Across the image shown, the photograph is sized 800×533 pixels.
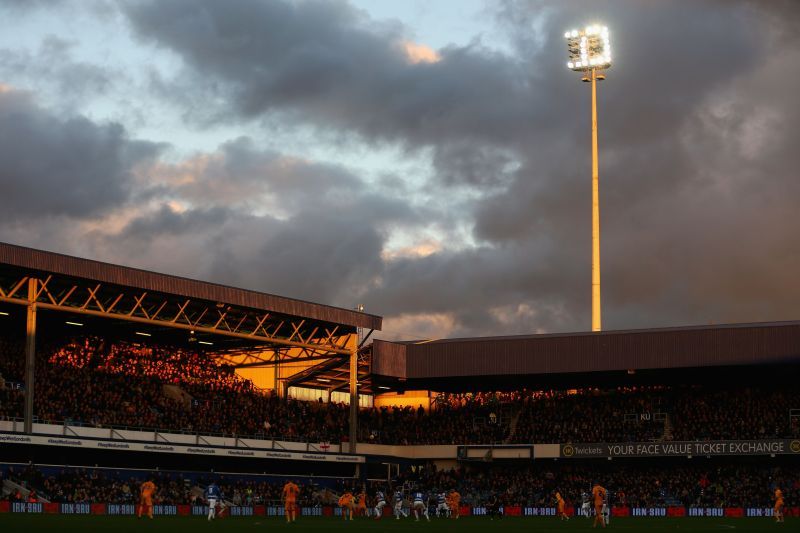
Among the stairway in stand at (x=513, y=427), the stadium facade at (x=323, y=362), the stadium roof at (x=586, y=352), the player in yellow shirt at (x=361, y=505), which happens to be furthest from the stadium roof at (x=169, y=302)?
the stairway in stand at (x=513, y=427)

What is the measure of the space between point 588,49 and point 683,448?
1211 inches

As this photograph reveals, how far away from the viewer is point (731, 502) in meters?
70.3

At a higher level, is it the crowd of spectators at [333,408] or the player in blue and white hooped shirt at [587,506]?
the crowd of spectators at [333,408]

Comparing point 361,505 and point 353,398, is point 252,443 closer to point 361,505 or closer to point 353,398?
point 353,398

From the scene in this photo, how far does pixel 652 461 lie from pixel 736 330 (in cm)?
1277

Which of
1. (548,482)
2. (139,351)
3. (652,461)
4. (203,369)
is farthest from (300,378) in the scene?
(652,461)

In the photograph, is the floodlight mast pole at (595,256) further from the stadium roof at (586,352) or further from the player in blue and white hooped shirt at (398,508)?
the player in blue and white hooped shirt at (398,508)

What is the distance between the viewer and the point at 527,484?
78125 mm

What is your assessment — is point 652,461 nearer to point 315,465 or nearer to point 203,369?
point 315,465

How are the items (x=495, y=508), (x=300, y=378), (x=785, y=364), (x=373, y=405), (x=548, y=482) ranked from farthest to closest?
(x=373, y=405) → (x=300, y=378) → (x=548, y=482) → (x=785, y=364) → (x=495, y=508)

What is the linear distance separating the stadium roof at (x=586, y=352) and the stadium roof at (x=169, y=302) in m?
5.27

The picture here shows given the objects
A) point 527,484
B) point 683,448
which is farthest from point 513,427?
point 683,448

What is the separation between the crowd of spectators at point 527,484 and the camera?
6494 centimetres

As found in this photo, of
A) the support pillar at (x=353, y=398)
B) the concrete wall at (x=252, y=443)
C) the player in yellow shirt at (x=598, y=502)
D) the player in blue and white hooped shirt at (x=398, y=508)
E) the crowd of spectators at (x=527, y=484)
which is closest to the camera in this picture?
the player in yellow shirt at (x=598, y=502)
